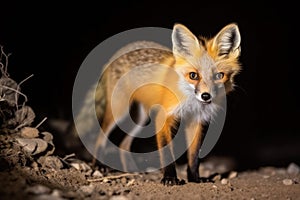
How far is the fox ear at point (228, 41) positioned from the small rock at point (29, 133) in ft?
6.22

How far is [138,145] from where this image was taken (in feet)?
17.5

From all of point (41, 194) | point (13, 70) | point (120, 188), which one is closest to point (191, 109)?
point (120, 188)

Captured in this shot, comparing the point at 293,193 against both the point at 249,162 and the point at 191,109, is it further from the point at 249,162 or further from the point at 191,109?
the point at 249,162

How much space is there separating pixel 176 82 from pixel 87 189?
1.34m

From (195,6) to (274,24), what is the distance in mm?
1404

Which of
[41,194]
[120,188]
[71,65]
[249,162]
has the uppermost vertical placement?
[71,65]

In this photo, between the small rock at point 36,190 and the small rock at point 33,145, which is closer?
the small rock at point 36,190

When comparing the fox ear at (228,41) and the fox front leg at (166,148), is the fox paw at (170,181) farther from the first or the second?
the fox ear at (228,41)

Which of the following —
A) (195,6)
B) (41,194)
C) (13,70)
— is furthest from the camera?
(195,6)

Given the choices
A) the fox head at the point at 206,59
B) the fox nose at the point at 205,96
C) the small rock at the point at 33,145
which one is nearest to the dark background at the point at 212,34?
the small rock at the point at 33,145

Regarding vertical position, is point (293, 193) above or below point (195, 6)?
below

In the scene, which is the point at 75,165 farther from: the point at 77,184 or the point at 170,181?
the point at 170,181

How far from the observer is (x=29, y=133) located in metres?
3.45

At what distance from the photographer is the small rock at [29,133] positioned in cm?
344
